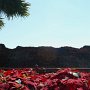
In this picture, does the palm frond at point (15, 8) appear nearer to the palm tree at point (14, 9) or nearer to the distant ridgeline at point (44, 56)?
the palm tree at point (14, 9)

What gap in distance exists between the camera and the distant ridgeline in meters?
16.4

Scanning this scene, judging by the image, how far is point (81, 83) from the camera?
2912mm

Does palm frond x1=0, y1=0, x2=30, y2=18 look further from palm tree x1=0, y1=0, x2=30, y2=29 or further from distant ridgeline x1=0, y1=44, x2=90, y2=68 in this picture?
distant ridgeline x1=0, y1=44, x2=90, y2=68

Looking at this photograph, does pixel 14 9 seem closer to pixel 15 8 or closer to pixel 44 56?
pixel 15 8

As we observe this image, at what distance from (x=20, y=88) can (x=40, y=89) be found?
0.66ft

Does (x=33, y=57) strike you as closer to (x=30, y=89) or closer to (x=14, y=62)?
(x=14, y=62)

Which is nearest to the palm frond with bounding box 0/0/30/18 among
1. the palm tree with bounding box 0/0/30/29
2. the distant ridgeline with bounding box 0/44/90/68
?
the palm tree with bounding box 0/0/30/29

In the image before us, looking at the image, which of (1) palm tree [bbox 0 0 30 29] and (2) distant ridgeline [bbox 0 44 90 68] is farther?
(1) palm tree [bbox 0 0 30 29]

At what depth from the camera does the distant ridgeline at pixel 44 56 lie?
53.9 feet

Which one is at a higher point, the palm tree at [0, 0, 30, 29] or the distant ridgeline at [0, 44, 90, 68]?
the palm tree at [0, 0, 30, 29]

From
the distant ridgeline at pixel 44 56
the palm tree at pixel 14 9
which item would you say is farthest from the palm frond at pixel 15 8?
the distant ridgeline at pixel 44 56

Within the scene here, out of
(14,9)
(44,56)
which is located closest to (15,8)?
Answer: (14,9)

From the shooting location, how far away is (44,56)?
17125mm

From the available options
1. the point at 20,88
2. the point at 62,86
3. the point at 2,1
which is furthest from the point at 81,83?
the point at 2,1
